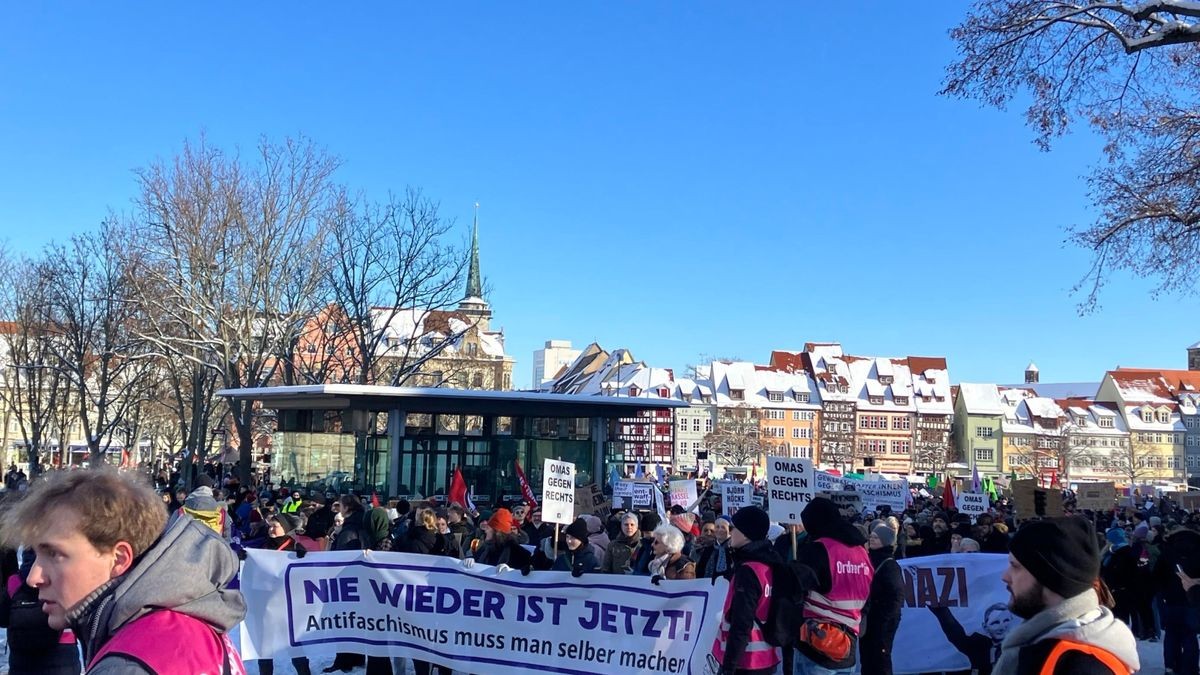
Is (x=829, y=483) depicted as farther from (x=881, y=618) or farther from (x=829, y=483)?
(x=881, y=618)

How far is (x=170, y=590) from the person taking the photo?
241 cm

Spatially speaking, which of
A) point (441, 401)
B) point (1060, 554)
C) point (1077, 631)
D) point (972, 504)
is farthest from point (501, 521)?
point (441, 401)

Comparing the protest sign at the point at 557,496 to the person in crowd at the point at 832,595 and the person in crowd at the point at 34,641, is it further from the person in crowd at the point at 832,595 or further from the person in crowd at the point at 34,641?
the person in crowd at the point at 34,641

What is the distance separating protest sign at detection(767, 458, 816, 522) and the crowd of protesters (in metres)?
0.16

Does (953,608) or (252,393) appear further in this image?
(252,393)

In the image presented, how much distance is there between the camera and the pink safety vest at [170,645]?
229 centimetres

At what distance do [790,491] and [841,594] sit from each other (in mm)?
2271

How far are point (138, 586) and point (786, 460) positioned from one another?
709 cm

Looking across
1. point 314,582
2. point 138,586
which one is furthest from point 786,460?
point 138,586

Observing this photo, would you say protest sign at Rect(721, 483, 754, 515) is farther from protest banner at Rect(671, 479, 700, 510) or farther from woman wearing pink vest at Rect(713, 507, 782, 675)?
woman wearing pink vest at Rect(713, 507, 782, 675)

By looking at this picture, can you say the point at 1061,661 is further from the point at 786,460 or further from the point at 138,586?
the point at 786,460

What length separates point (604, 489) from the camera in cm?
3111

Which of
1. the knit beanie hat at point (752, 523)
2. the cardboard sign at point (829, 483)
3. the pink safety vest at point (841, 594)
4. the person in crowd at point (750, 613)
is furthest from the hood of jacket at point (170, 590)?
the cardboard sign at point (829, 483)

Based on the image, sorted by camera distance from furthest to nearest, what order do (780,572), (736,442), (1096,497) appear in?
(736,442) < (1096,497) < (780,572)
